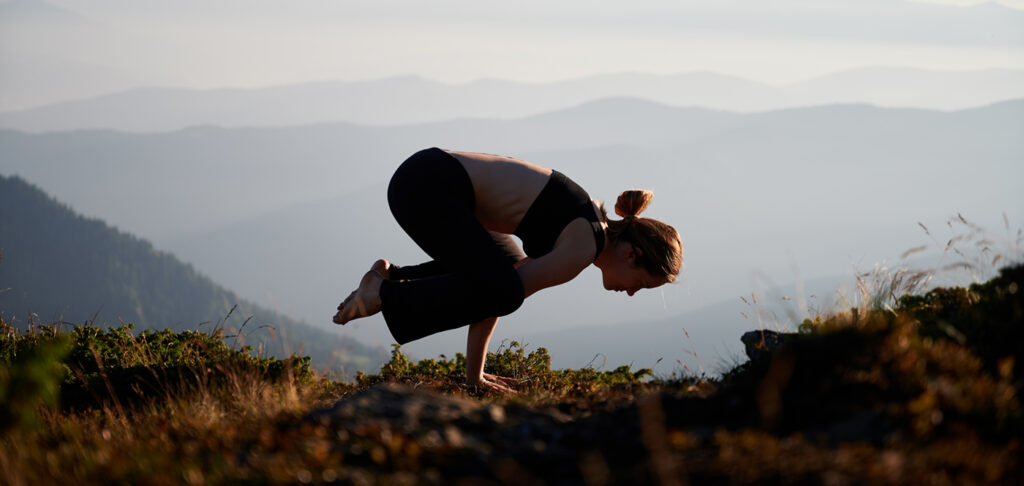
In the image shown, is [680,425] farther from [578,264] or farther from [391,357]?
[391,357]

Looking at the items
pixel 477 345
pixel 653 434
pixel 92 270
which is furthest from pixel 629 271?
pixel 92 270

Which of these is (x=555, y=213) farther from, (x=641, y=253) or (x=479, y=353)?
(x=479, y=353)

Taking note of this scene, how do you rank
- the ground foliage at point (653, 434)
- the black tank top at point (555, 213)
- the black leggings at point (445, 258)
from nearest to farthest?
the ground foliage at point (653, 434), the black leggings at point (445, 258), the black tank top at point (555, 213)

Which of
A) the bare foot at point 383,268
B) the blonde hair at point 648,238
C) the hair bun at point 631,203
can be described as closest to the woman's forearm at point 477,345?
the bare foot at point 383,268

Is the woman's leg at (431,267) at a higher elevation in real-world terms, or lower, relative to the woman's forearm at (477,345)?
higher

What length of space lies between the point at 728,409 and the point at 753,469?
0.66 m

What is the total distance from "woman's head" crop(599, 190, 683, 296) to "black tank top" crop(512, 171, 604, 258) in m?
0.17

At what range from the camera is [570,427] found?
289 centimetres

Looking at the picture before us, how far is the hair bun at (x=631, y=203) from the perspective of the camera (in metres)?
5.14

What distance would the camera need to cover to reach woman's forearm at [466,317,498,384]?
4.96 metres

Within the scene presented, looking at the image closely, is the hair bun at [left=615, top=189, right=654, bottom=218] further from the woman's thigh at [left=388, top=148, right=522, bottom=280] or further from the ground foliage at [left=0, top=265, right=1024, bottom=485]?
the ground foliage at [left=0, top=265, right=1024, bottom=485]

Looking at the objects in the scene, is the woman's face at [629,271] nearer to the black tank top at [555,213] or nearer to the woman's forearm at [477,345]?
the black tank top at [555,213]

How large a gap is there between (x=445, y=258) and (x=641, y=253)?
125 cm

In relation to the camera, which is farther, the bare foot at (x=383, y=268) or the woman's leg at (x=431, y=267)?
the woman's leg at (x=431, y=267)
